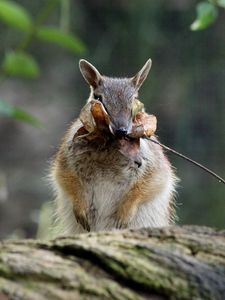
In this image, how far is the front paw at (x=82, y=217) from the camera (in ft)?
13.8

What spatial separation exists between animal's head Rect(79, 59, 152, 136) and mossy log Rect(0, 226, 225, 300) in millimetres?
1197

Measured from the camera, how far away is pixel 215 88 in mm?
10086

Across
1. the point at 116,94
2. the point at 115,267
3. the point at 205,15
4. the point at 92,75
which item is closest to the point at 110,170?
the point at 116,94

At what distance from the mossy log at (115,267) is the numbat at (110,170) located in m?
1.30

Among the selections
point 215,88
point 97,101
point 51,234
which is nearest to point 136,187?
point 97,101

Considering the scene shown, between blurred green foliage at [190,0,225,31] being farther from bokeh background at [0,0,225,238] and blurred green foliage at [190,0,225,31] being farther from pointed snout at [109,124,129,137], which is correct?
bokeh background at [0,0,225,238]

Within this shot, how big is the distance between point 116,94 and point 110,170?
0.34m

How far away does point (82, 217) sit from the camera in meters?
4.18

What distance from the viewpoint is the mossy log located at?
2.37 metres

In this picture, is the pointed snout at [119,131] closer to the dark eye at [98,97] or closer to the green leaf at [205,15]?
the dark eye at [98,97]

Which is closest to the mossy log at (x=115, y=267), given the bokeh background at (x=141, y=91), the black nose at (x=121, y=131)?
the black nose at (x=121, y=131)

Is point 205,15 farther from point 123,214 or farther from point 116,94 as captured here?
point 123,214

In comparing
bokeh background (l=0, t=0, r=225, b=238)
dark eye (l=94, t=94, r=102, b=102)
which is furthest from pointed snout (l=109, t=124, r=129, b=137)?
bokeh background (l=0, t=0, r=225, b=238)

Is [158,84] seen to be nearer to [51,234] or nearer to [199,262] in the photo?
[51,234]
